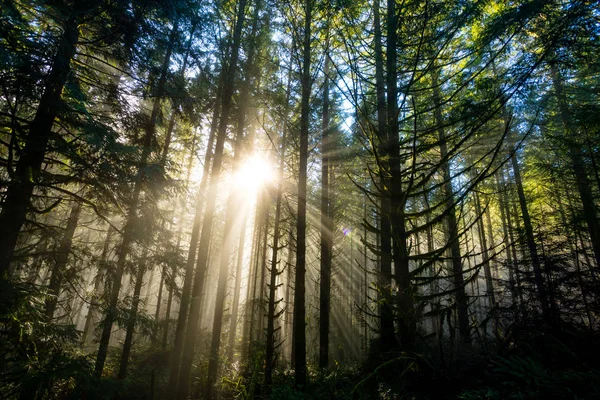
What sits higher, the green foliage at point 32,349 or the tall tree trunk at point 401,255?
the tall tree trunk at point 401,255

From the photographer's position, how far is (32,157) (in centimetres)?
570

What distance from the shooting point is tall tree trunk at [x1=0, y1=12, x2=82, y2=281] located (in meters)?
5.12

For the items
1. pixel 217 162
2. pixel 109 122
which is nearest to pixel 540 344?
pixel 217 162

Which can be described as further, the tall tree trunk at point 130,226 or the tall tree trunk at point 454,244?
the tall tree trunk at point 130,226

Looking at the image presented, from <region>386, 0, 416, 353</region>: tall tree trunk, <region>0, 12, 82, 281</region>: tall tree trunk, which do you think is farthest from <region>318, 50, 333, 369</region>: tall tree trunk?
<region>0, 12, 82, 281</region>: tall tree trunk

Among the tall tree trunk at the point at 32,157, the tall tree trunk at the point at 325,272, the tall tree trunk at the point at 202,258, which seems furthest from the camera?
the tall tree trunk at the point at 325,272

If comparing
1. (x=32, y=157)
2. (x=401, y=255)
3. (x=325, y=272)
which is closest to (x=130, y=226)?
(x=32, y=157)

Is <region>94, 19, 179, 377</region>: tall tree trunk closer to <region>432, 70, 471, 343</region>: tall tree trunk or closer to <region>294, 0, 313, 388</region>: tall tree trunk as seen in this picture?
<region>294, 0, 313, 388</region>: tall tree trunk

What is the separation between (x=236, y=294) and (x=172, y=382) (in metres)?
15.3

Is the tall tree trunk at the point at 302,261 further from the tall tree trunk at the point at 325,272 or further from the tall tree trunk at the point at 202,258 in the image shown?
the tall tree trunk at the point at 202,258

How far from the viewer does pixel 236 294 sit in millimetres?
22797

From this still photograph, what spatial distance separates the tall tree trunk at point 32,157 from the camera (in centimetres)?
512

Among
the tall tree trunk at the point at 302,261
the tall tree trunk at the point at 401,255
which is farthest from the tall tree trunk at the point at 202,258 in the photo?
the tall tree trunk at the point at 401,255

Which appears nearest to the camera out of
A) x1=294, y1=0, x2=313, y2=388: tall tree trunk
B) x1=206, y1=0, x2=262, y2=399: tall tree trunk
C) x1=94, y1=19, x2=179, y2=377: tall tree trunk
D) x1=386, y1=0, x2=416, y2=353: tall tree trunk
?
x1=386, y1=0, x2=416, y2=353: tall tree trunk
